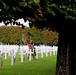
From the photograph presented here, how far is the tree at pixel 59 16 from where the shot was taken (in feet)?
28.6

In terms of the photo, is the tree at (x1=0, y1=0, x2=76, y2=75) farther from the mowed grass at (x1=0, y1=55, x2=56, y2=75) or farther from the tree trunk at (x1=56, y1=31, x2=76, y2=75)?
the mowed grass at (x1=0, y1=55, x2=56, y2=75)

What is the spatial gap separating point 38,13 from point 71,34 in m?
3.10

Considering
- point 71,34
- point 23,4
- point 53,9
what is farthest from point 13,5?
point 71,34

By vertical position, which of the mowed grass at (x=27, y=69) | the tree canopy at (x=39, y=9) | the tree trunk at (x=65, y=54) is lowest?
the mowed grass at (x=27, y=69)

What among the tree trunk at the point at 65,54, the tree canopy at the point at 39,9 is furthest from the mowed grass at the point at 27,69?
the tree canopy at the point at 39,9

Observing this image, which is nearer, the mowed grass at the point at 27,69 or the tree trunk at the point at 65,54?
the tree trunk at the point at 65,54

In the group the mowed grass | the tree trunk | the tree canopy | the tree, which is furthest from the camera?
the mowed grass

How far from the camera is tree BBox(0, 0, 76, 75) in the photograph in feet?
28.6

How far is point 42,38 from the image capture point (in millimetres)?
93562

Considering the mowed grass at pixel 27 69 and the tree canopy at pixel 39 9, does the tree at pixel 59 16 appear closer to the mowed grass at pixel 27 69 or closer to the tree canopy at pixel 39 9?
the tree canopy at pixel 39 9

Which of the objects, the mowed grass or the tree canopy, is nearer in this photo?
the tree canopy

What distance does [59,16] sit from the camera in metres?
9.75

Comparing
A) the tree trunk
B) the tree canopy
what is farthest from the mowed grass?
the tree canopy

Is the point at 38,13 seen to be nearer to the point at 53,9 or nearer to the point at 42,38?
the point at 53,9
